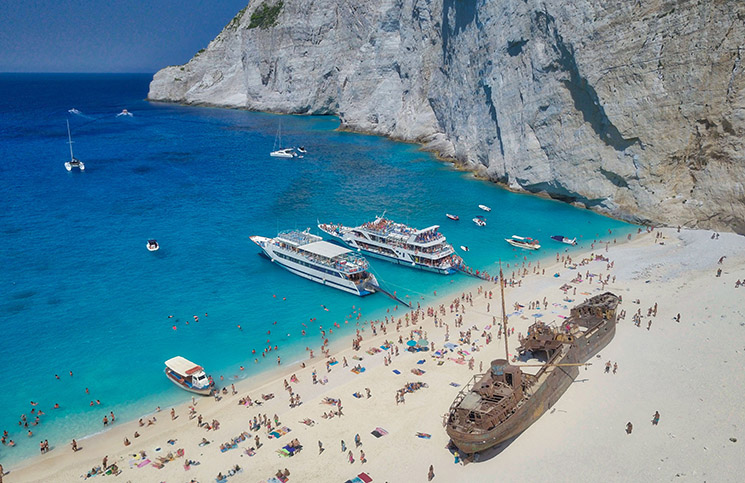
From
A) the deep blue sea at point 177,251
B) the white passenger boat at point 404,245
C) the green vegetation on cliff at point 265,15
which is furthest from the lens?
the green vegetation on cliff at point 265,15

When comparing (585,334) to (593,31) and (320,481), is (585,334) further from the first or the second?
(593,31)

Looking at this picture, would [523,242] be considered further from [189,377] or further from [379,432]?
[189,377]

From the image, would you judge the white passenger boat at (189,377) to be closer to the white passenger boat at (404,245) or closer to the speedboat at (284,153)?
the white passenger boat at (404,245)

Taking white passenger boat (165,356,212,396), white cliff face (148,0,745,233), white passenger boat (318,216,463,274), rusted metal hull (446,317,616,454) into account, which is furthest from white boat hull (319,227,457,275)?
white cliff face (148,0,745,233)

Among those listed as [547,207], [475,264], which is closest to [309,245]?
[475,264]

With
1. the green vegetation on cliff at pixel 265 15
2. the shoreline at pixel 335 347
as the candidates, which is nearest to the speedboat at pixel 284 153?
the shoreline at pixel 335 347

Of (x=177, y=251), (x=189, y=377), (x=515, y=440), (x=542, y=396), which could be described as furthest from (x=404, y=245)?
(x=515, y=440)
